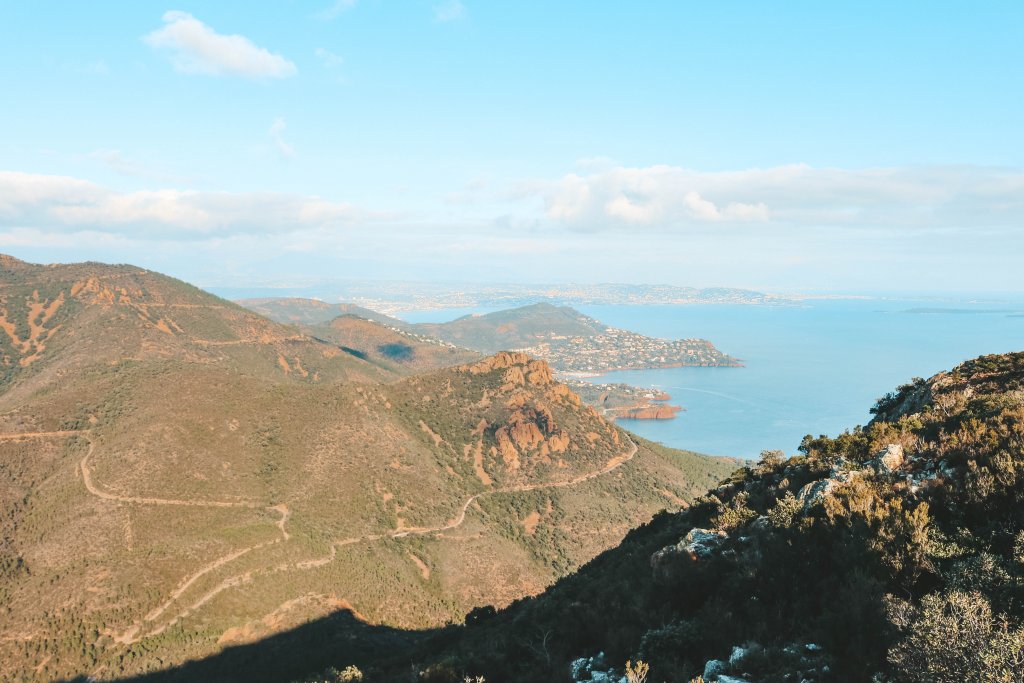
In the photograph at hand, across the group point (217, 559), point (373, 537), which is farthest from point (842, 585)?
point (373, 537)

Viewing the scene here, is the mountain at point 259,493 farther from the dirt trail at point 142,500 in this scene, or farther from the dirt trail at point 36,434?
the dirt trail at point 36,434

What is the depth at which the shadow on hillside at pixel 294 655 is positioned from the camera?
1810 inches

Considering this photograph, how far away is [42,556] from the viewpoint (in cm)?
5225

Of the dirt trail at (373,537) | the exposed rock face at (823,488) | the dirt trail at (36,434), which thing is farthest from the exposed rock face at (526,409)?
the exposed rock face at (823,488)

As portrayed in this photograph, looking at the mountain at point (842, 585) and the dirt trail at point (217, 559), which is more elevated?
the mountain at point (842, 585)

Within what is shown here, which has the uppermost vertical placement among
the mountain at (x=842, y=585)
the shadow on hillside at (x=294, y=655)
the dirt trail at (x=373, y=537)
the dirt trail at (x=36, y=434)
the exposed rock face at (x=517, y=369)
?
the mountain at (x=842, y=585)

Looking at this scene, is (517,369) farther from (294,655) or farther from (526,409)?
(294,655)

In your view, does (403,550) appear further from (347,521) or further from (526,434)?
(526,434)

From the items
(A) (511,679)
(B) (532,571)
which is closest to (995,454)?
(A) (511,679)

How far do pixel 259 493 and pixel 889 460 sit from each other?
69.8 m

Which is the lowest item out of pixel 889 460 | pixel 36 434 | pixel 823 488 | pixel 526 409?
pixel 526 409

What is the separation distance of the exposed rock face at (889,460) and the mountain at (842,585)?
7 cm

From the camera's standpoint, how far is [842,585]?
14883 millimetres

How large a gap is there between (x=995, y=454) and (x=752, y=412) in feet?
652
